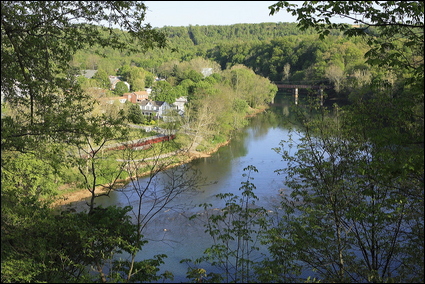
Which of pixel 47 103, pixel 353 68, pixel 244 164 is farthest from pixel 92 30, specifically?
pixel 353 68

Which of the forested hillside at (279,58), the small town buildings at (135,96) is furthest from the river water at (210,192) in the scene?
the small town buildings at (135,96)

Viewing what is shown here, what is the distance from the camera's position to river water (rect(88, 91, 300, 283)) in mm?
10578

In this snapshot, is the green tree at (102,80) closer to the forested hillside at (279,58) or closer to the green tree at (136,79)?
the forested hillside at (279,58)

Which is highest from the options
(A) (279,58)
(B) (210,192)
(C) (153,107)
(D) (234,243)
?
(A) (279,58)

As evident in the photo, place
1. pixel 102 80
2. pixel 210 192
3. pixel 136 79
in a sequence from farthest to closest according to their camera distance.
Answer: pixel 136 79, pixel 102 80, pixel 210 192

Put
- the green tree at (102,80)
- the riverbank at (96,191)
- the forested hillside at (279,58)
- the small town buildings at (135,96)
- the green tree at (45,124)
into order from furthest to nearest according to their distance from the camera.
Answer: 1. the forested hillside at (279,58)
2. the small town buildings at (135,96)
3. the green tree at (102,80)
4. the riverbank at (96,191)
5. the green tree at (45,124)

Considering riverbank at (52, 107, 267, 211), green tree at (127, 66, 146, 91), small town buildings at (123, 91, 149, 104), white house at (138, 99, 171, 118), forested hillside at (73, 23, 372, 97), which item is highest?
forested hillside at (73, 23, 372, 97)

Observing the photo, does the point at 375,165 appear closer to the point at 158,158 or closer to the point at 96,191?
the point at 158,158

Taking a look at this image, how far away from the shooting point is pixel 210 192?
15844 millimetres

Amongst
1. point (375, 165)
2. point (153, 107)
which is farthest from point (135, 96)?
point (375, 165)

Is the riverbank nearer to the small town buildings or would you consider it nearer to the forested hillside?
the forested hillside

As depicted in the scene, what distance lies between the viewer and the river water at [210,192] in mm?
10578

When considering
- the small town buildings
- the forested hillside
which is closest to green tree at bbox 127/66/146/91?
the forested hillside

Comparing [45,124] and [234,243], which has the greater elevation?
[45,124]
